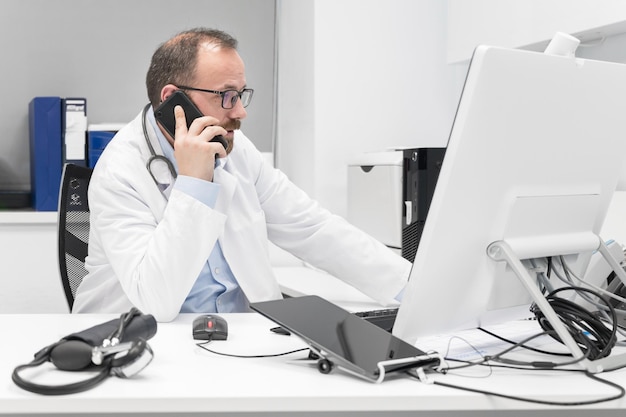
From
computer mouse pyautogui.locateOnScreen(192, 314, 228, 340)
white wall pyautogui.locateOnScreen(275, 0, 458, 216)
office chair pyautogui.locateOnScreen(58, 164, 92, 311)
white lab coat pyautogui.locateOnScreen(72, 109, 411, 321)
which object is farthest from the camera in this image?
white wall pyautogui.locateOnScreen(275, 0, 458, 216)

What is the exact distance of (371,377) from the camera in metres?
0.89

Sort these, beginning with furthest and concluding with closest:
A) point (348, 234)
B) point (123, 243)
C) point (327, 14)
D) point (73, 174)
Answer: point (327, 14) < point (73, 174) < point (348, 234) < point (123, 243)

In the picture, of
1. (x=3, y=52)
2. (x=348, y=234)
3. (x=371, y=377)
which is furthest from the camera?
(x=3, y=52)

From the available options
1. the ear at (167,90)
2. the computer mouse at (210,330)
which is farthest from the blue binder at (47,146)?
the computer mouse at (210,330)

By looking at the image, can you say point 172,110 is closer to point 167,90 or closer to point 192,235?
point 167,90

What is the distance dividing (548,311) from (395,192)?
4.51 ft

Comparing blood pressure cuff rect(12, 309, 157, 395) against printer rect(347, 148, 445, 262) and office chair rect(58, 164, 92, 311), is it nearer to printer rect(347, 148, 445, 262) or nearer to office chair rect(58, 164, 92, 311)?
office chair rect(58, 164, 92, 311)

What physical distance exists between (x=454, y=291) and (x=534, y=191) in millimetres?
178

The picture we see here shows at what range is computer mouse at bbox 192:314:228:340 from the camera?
113 centimetres

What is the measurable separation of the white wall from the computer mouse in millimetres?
1592

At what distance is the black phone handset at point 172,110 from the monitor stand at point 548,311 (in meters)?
0.81

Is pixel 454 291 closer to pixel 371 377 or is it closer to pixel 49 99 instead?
pixel 371 377

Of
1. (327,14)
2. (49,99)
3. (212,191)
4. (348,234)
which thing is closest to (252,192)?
(348,234)

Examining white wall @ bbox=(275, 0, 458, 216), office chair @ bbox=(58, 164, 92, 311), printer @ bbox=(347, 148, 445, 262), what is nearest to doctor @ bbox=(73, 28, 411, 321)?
office chair @ bbox=(58, 164, 92, 311)
